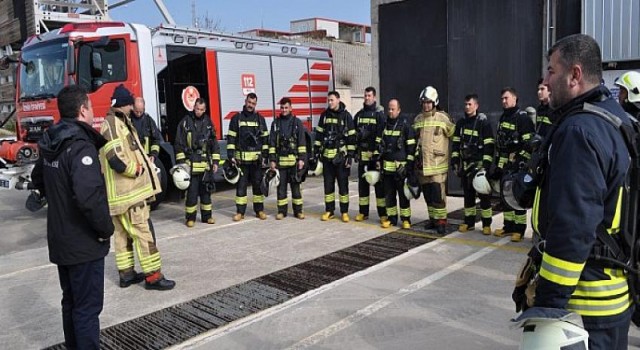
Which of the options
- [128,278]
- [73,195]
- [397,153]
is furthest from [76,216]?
[397,153]

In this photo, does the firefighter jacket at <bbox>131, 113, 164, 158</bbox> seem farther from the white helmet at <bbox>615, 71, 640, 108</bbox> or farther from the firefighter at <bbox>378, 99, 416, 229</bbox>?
the white helmet at <bbox>615, 71, 640, 108</bbox>

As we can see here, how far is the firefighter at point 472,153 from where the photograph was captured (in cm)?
687

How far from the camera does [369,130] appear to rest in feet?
25.3

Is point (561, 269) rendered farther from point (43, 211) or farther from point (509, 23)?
point (43, 211)

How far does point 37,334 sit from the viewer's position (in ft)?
13.9

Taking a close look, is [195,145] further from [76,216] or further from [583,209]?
[583,209]

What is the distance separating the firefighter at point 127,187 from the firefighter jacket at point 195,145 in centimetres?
266

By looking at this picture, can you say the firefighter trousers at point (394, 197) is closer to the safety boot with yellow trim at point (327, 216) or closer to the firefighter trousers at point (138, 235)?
the safety boot with yellow trim at point (327, 216)

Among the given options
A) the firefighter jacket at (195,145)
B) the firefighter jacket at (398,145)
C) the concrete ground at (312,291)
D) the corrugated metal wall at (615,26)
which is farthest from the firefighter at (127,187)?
the corrugated metal wall at (615,26)

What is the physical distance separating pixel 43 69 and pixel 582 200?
915cm

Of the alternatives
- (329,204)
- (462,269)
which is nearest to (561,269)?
(462,269)

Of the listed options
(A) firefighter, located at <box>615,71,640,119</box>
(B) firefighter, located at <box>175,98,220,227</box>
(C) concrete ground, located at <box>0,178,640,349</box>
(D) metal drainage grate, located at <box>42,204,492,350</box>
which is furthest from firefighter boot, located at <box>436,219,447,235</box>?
(B) firefighter, located at <box>175,98,220,227</box>

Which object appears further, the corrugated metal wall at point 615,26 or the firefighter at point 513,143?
the corrugated metal wall at point 615,26

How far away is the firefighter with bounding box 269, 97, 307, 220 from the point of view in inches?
324
